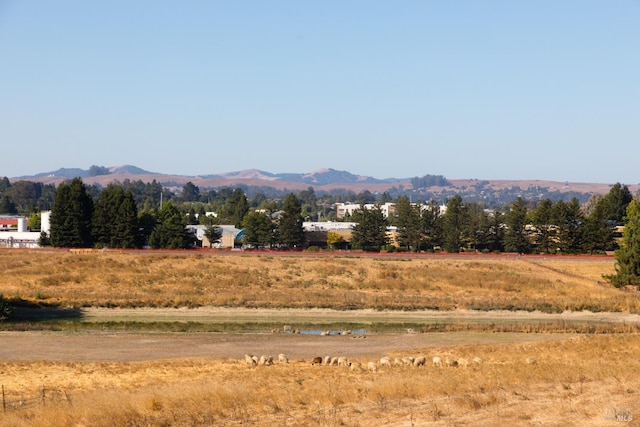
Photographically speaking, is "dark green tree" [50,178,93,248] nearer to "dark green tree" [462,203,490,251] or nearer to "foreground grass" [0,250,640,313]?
"foreground grass" [0,250,640,313]

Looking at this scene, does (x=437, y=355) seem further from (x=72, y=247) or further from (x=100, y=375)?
(x=72, y=247)

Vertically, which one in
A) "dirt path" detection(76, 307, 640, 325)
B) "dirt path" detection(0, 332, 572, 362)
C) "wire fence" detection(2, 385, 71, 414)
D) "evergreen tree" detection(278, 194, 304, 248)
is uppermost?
"evergreen tree" detection(278, 194, 304, 248)

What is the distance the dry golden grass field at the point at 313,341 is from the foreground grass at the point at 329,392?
0.10m

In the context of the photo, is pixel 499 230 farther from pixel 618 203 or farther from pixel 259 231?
pixel 259 231

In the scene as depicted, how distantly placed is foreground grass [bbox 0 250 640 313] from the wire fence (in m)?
29.8

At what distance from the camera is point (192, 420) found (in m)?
26.2

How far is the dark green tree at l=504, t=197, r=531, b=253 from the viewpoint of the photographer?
10738cm

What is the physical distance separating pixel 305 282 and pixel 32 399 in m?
45.9

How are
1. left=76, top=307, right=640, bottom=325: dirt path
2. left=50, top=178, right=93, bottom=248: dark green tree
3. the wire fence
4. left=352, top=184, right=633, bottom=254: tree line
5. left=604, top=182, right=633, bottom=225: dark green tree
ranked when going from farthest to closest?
left=604, top=182, right=633, bottom=225: dark green tree → left=352, top=184, right=633, bottom=254: tree line → left=50, top=178, right=93, bottom=248: dark green tree → left=76, top=307, right=640, bottom=325: dirt path → the wire fence

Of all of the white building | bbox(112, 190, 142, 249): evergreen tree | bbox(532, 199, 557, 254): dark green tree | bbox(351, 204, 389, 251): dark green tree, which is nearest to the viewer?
bbox(112, 190, 142, 249): evergreen tree

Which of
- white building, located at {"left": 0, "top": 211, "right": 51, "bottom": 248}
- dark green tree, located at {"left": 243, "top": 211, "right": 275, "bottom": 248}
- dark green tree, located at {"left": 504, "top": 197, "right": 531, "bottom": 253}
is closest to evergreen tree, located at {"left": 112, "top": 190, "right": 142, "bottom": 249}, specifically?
white building, located at {"left": 0, "top": 211, "right": 51, "bottom": 248}

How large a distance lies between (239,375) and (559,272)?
177ft

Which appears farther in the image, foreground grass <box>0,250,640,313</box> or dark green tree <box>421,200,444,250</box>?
dark green tree <box>421,200,444,250</box>

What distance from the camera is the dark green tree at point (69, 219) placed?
98.8m
